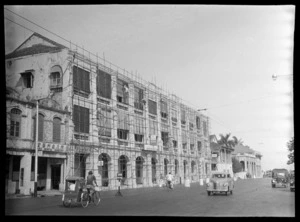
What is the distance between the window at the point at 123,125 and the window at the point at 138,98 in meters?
2.18

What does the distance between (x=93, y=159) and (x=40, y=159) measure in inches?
164

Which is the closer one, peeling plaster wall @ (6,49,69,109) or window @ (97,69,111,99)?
peeling plaster wall @ (6,49,69,109)

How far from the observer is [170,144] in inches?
1529

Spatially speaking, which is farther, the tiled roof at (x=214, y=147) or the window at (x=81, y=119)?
the tiled roof at (x=214, y=147)

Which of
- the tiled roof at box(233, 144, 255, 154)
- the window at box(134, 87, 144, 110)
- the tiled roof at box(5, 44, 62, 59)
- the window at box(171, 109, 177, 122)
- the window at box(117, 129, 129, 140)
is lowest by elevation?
the tiled roof at box(233, 144, 255, 154)

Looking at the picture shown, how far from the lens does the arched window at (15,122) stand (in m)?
21.7

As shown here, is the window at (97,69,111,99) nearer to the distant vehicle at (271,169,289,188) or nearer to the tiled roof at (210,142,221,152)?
the distant vehicle at (271,169,289,188)

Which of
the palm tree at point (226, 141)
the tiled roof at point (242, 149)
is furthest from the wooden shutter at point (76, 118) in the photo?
the tiled roof at point (242, 149)

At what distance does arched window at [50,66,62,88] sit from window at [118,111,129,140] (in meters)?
6.58

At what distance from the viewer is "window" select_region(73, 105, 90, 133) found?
26.1 meters

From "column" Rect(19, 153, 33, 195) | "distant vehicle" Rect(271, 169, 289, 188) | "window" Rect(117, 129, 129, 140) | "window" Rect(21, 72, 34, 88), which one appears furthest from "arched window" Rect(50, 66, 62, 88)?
"distant vehicle" Rect(271, 169, 289, 188)

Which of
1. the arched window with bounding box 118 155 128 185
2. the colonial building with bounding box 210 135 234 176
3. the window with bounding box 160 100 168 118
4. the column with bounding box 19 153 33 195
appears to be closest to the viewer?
the column with bounding box 19 153 33 195

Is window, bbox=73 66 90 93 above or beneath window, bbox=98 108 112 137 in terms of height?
above

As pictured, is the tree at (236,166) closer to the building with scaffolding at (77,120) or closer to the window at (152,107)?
the building with scaffolding at (77,120)
